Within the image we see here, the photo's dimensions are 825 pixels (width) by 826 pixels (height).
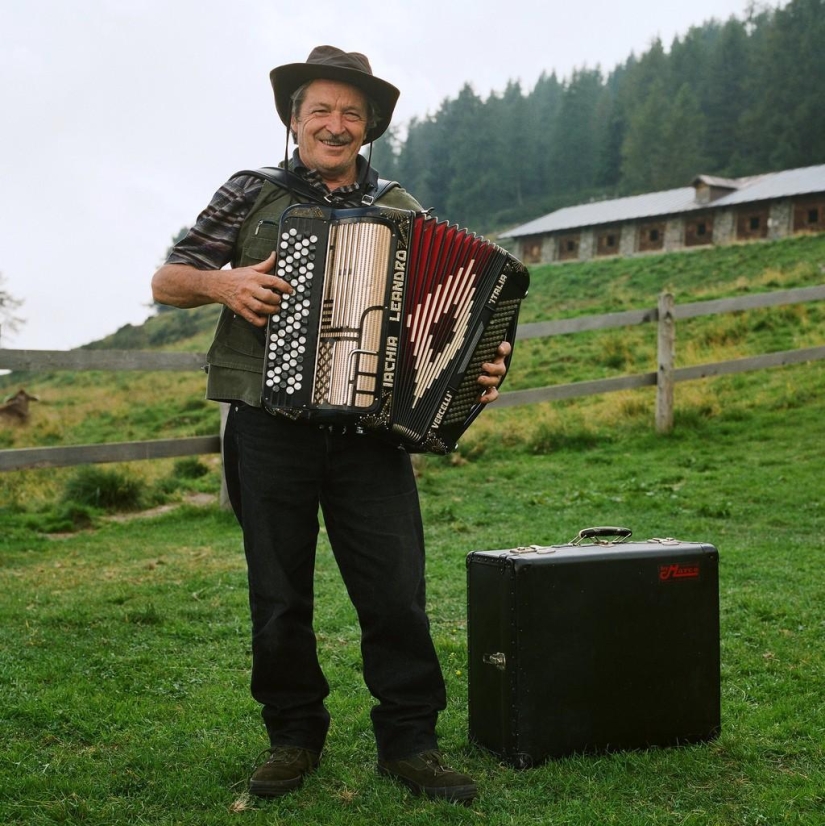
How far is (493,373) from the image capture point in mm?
3066

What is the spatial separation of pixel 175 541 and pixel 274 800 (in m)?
4.43

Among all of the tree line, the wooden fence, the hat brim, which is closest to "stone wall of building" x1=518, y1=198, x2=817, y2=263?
the tree line

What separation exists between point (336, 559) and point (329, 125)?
137 centimetres

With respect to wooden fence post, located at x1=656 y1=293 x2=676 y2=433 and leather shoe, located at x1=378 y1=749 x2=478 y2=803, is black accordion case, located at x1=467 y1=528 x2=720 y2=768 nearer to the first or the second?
leather shoe, located at x1=378 y1=749 x2=478 y2=803

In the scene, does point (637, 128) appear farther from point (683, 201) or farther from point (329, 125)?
point (329, 125)

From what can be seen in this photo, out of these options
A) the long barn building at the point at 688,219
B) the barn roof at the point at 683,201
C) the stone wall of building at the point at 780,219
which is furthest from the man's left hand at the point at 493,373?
the stone wall of building at the point at 780,219

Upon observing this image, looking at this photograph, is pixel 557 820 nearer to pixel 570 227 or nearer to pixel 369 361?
pixel 369 361

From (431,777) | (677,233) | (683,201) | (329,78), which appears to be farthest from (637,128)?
(431,777)

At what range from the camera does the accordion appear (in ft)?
9.26

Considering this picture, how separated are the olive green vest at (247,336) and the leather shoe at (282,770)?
109 centimetres

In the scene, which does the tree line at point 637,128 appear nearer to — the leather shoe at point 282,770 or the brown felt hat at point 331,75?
the brown felt hat at point 331,75

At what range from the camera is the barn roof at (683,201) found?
4225cm

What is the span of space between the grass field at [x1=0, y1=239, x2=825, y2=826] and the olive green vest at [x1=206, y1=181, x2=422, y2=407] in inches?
47.6

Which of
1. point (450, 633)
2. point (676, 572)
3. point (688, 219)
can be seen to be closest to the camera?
point (676, 572)
